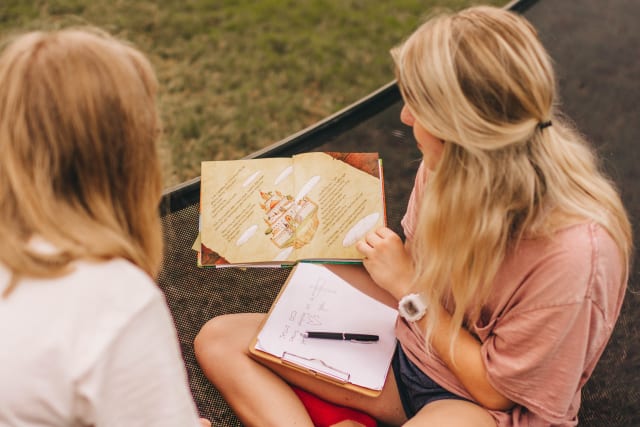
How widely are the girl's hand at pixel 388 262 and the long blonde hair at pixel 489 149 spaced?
142 millimetres

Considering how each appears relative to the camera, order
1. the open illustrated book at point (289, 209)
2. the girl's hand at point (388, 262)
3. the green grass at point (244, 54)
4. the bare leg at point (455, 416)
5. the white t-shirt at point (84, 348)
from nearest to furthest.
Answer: the white t-shirt at point (84, 348) < the bare leg at point (455, 416) < the girl's hand at point (388, 262) < the open illustrated book at point (289, 209) < the green grass at point (244, 54)

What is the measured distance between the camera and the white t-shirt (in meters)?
0.59

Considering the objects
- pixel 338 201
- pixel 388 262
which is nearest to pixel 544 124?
pixel 388 262

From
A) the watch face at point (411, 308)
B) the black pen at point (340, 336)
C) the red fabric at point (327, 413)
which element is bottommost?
the red fabric at point (327, 413)

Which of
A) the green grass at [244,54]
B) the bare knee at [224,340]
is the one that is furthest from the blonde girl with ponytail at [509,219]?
the green grass at [244,54]

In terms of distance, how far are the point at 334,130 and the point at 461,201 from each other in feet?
2.71

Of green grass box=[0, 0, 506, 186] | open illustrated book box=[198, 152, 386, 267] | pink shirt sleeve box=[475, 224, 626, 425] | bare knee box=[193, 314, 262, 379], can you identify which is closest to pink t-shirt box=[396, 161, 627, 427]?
pink shirt sleeve box=[475, 224, 626, 425]

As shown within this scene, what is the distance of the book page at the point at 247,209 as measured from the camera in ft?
3.72

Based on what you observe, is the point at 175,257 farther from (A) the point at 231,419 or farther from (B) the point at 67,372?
(B) the point at 67,372

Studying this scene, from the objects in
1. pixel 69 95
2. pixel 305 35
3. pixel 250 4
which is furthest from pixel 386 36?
pixel 69 95

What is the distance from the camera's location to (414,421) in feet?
3.07

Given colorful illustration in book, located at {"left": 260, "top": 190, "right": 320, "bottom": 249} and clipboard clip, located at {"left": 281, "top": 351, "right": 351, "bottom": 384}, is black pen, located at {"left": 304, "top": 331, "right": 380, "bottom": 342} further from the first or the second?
colorful illustration in book, located at {"left": 260, "top": 190, "right": 320, "bottom": 249}

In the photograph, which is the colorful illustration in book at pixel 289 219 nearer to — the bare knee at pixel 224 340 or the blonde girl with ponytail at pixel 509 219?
the bare knee at pixel 224 340

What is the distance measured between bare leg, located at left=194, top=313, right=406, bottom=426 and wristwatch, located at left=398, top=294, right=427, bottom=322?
148 millimetres
